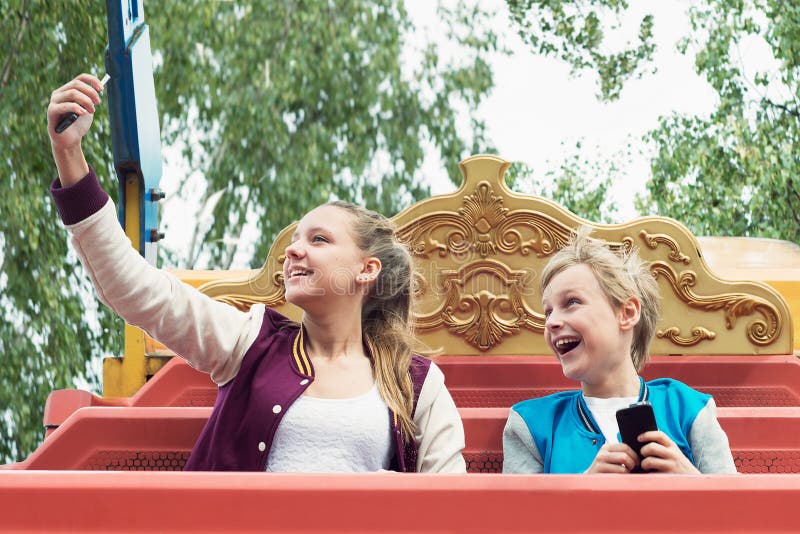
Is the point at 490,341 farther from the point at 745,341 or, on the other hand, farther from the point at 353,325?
the point at 353,325

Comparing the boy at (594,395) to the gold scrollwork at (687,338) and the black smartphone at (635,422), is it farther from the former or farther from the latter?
the gold scrollwork at (687,338)

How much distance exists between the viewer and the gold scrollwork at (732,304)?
2.64 meters

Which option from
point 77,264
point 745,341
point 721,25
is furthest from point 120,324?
point 721,25

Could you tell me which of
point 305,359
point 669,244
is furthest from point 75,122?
point 669,244

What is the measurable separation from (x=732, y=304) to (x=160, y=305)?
170cm

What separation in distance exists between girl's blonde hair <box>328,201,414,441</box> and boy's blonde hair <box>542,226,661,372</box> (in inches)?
10.0

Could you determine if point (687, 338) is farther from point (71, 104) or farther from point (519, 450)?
point (71, 104)

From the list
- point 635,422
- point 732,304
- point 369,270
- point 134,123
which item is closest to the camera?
point 635,422

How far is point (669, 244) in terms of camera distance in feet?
8.88

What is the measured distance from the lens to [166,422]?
1.74 m

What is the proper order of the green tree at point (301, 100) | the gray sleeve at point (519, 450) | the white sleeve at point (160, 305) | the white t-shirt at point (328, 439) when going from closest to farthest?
the white sleeve at point (160, 305), the white t-shirt at point (328, 439), the gray sleeve at point (519, 450), the green tree at point (301, 100)

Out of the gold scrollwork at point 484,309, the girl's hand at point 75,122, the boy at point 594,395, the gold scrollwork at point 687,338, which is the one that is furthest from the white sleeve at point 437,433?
the gold scrollwork at point 687,338

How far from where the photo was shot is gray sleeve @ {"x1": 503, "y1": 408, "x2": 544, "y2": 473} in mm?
1639

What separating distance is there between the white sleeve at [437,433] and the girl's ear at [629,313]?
1.03 feet
